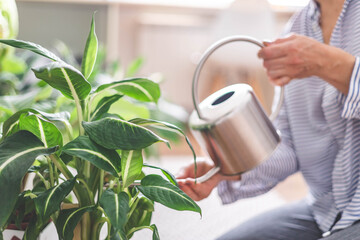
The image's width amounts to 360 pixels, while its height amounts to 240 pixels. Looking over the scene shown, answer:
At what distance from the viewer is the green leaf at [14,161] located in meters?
0.57

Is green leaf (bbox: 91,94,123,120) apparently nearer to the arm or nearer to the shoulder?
the arm

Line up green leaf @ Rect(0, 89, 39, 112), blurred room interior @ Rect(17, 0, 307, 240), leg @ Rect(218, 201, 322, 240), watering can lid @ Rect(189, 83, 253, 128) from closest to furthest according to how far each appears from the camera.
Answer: watering can lid @ Rect(189, 83, 253, 128), green leaf @ Rect(0, 89, 39, 112), leg @ Rect(218, 201, 322, 240), blurred room interior @ Rect(17, 0, 307, 240)

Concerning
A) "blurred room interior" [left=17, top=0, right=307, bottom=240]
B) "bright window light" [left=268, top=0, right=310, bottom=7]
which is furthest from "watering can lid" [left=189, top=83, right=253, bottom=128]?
"bright window light" [left=268, top=0, right=310, bottom=7]

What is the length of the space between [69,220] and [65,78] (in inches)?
7.7

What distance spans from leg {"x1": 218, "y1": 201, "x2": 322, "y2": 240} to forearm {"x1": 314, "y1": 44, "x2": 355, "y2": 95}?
39cm

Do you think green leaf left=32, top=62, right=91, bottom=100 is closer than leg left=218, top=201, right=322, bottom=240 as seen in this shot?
Yes

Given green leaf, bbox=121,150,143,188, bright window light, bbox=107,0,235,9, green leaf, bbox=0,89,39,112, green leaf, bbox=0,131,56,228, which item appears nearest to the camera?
green leaf, bbox=0,131,56,228

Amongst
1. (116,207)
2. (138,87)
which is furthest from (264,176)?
(116,207)

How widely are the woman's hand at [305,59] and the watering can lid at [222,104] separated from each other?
8 cm

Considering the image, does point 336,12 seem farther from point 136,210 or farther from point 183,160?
point 183,160

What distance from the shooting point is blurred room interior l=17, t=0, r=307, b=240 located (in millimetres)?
3193

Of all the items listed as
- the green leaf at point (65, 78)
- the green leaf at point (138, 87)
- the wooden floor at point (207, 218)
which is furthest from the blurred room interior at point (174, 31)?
the green leaf at point (65, 78)

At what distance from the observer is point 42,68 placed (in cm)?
57

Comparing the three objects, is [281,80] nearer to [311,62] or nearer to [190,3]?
[311,62]
